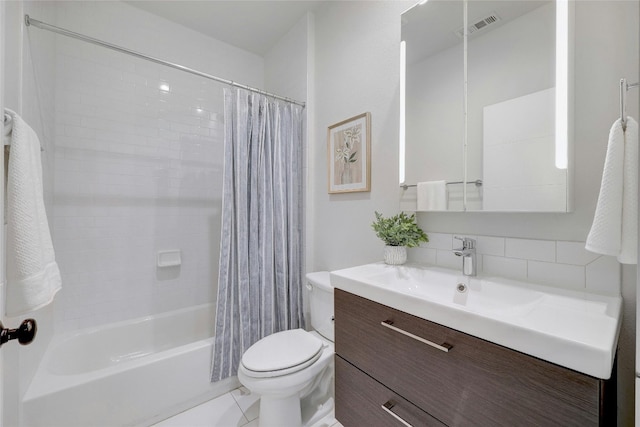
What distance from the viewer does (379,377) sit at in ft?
3.10

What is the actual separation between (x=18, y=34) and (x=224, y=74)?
A: 149 cm

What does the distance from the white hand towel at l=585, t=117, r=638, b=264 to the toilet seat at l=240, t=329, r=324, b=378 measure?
47.8 inches

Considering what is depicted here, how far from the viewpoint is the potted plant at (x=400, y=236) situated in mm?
1296

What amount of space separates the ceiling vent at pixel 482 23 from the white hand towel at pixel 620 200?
67 cm

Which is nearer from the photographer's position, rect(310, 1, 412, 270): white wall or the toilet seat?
the toilet seat

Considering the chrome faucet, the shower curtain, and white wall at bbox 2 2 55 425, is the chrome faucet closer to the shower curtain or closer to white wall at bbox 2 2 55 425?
the shower curtain

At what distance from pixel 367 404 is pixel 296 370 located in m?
0.42

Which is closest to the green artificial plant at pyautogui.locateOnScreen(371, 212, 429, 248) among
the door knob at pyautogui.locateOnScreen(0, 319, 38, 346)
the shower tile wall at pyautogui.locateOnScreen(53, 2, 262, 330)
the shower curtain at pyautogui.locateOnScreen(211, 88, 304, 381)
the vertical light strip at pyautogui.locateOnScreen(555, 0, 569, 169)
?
the vertical light strip at pyautogui.locateOnScreen(555, 0, 569, 169)

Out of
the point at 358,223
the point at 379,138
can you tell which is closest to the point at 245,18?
the point at 379,138

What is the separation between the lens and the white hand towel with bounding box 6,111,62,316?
729 millimetres

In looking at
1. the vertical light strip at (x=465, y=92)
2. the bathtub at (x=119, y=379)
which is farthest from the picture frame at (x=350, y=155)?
the bathtub at (x=119, y=379)

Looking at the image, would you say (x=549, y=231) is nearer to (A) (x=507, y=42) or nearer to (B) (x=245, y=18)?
(A) (x=507, y=42)

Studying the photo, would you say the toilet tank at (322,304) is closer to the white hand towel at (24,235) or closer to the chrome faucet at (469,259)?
the chrome faucet at (469,259)

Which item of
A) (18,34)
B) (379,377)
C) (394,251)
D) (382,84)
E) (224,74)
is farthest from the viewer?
(224,74)
